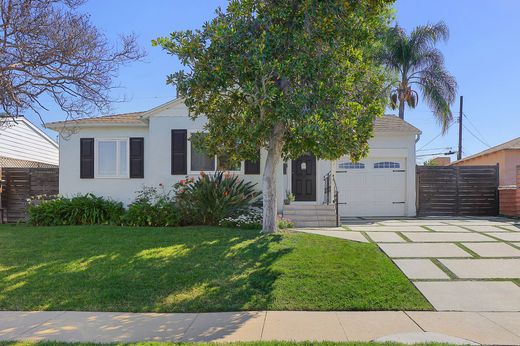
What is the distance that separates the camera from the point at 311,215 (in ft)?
37.7

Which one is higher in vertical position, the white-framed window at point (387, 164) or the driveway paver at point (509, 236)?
the white-framed window at point (387, 164)

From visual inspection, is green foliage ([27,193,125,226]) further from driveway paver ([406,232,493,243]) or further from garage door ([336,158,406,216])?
driveway paver ([406,232,493,243])

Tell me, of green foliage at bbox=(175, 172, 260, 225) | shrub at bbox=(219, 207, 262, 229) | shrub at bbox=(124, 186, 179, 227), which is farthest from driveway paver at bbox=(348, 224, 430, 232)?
shrub at bbox=(124, 186, 179, 227)

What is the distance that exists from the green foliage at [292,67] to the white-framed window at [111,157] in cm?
612

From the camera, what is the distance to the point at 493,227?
10.9 metres

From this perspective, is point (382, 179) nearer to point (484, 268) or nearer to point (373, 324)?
point (484, 268)

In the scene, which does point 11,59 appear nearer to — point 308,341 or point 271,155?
point 271,155

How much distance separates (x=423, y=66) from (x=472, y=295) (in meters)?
16.3

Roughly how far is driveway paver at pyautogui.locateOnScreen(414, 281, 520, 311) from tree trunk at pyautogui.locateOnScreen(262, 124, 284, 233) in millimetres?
3527

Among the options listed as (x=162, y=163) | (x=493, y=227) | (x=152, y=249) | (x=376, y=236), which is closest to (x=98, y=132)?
(x=162, y=163)

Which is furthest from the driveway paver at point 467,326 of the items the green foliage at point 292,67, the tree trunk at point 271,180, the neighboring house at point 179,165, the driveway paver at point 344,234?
the neighboring house at point 179,165

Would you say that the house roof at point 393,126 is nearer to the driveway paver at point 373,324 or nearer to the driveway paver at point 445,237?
the driveway paver at point 445,237

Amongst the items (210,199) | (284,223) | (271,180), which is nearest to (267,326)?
(271,180)

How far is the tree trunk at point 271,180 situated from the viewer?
8.50m
